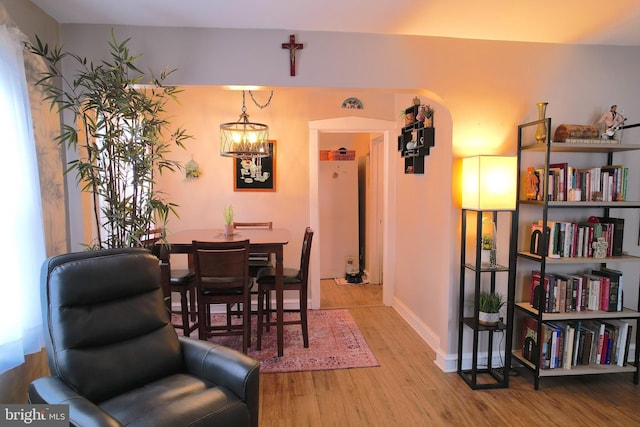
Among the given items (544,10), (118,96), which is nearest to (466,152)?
(544,10)

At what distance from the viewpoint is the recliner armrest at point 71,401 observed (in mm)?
1307

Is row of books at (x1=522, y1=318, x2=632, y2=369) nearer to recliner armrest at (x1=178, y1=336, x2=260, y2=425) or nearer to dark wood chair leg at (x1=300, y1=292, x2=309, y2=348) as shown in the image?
dark wood chair leg at (x1=300, y1=292, x2=309, y2=348)

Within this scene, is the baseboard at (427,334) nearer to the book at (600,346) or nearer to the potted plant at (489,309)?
the potted plant at (489,309)

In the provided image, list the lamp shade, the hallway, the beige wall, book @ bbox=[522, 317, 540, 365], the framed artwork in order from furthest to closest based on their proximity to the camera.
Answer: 1. the hallway
2. the framed artwork
3. book @ bbox=[522, 317, 540, 365]
4. the lamp shade
5. the beige wall

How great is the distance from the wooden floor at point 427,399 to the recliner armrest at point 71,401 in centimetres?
112

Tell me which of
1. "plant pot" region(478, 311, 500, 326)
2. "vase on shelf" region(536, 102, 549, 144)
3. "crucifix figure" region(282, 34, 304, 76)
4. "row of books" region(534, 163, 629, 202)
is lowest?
"plant pot" region(478, 311, 500, 326)

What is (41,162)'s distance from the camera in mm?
2201

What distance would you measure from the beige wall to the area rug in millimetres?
1461

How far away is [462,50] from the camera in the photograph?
2.68 metres

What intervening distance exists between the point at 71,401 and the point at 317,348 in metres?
2.07

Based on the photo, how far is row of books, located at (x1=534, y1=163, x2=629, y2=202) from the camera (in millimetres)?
2590

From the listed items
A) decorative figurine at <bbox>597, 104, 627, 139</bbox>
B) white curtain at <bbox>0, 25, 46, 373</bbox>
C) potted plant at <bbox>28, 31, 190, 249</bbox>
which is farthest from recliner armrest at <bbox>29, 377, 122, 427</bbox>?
decorative figurine at <bbox>597, 104, 627, 139</bbox>

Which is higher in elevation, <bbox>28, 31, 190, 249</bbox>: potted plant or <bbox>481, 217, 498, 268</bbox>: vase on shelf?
<bbox>28, 31, 190, 249</bbox>: potted plant

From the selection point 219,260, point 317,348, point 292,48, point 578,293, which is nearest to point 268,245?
point 219,260
